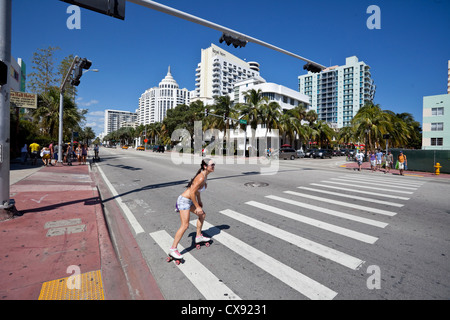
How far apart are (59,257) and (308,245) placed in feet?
14.3

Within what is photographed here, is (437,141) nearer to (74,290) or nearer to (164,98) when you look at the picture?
(74,290)

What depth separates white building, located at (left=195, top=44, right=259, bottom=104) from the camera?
115000mm

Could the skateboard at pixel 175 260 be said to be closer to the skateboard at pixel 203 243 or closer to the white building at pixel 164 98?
the skateboard at pixel 203 243

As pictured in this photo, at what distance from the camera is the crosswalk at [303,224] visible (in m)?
3.16

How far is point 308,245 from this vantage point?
170 inches

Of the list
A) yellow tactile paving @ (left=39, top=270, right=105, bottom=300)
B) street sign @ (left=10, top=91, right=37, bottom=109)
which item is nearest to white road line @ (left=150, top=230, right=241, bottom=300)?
yellow tactile paving @ (left=39, top=270, right=105, bottom=300)

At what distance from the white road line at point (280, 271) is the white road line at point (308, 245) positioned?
795 mm

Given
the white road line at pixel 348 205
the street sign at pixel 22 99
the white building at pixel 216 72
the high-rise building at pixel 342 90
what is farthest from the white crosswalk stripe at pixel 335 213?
the high-rise building at pixel 342 90

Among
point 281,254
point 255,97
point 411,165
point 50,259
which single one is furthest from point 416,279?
point 255,97

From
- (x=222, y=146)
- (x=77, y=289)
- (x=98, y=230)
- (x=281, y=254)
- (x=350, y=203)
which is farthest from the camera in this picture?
(x=222, y=146)

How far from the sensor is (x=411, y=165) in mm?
20234

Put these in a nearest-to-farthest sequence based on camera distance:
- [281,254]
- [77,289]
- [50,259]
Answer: [77,289] < [50,259] < [281,254]

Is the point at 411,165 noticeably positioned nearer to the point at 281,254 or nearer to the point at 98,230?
the point at 281,254

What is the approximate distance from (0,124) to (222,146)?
138ft
